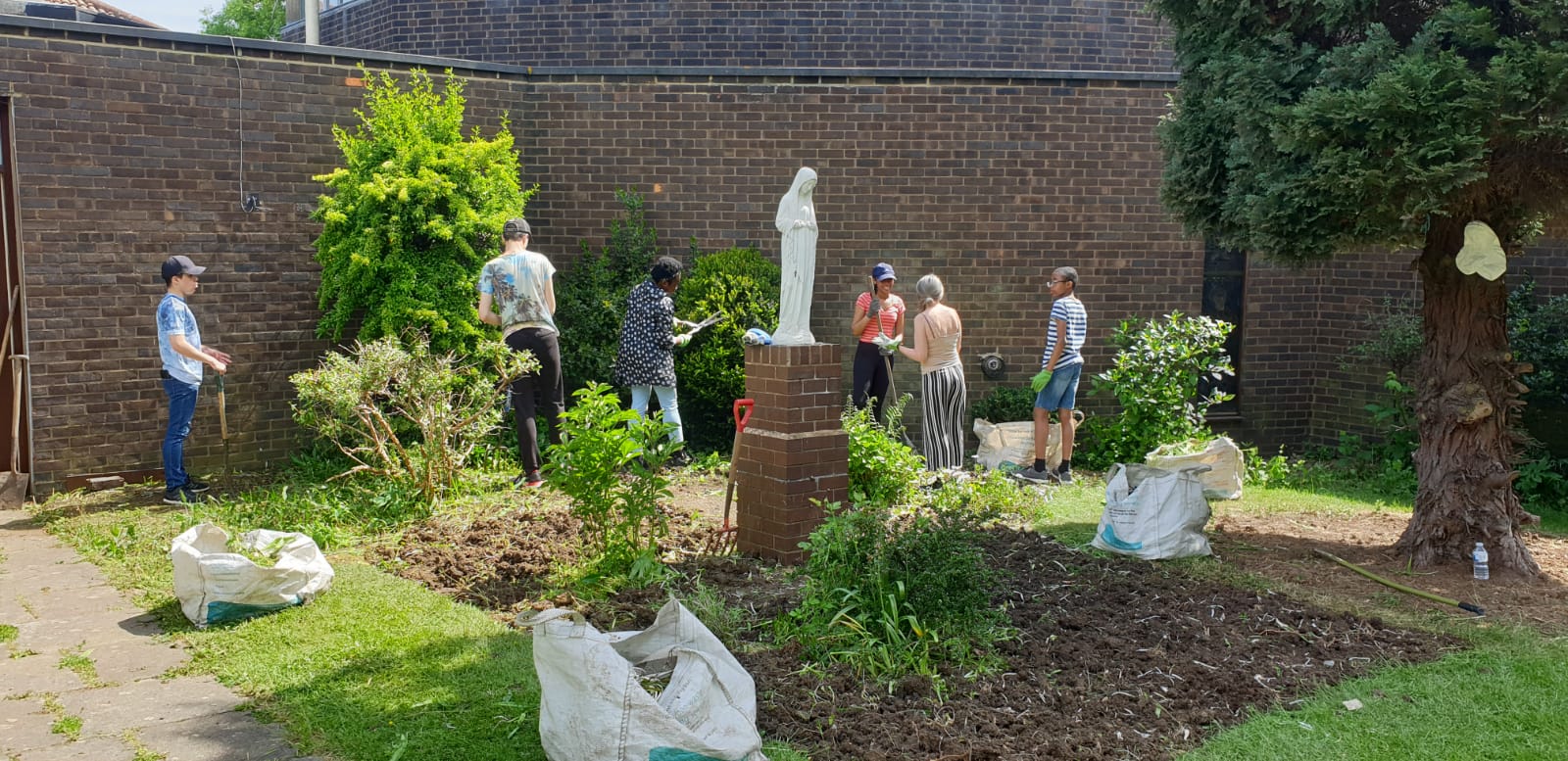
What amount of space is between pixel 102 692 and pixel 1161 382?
27.2 feet

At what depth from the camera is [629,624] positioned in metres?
5.43

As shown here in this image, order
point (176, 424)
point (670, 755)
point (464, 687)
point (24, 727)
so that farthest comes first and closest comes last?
point (176, 424)
point (464, 687)
point (24, 727)
point (670, 755)

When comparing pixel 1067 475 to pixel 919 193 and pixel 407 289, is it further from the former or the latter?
pixel 407 289

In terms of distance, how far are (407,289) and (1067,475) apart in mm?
5606

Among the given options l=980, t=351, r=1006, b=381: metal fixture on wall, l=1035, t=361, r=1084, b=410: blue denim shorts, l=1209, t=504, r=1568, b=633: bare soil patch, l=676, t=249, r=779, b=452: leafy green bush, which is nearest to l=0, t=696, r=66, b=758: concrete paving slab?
l=1209, t=504, r=1568, b=633: bare soil patch

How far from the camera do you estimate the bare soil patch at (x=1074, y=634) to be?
433cm

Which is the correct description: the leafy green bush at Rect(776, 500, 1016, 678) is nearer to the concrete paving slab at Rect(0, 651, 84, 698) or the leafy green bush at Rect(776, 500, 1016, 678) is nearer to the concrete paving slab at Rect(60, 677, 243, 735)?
the concrete paving slab at Rect(60, 677, 243, 735)

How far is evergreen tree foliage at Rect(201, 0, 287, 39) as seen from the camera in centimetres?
3278

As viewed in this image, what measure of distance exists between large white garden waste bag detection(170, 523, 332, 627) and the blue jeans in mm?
2605

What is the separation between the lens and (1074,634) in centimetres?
535

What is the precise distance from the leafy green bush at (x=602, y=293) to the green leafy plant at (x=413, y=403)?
64.8 inches

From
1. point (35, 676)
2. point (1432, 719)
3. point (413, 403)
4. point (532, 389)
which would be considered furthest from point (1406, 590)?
point (35, 676)

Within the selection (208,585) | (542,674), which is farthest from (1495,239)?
(208,585)

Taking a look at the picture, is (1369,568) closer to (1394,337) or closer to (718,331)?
(1394,337)
